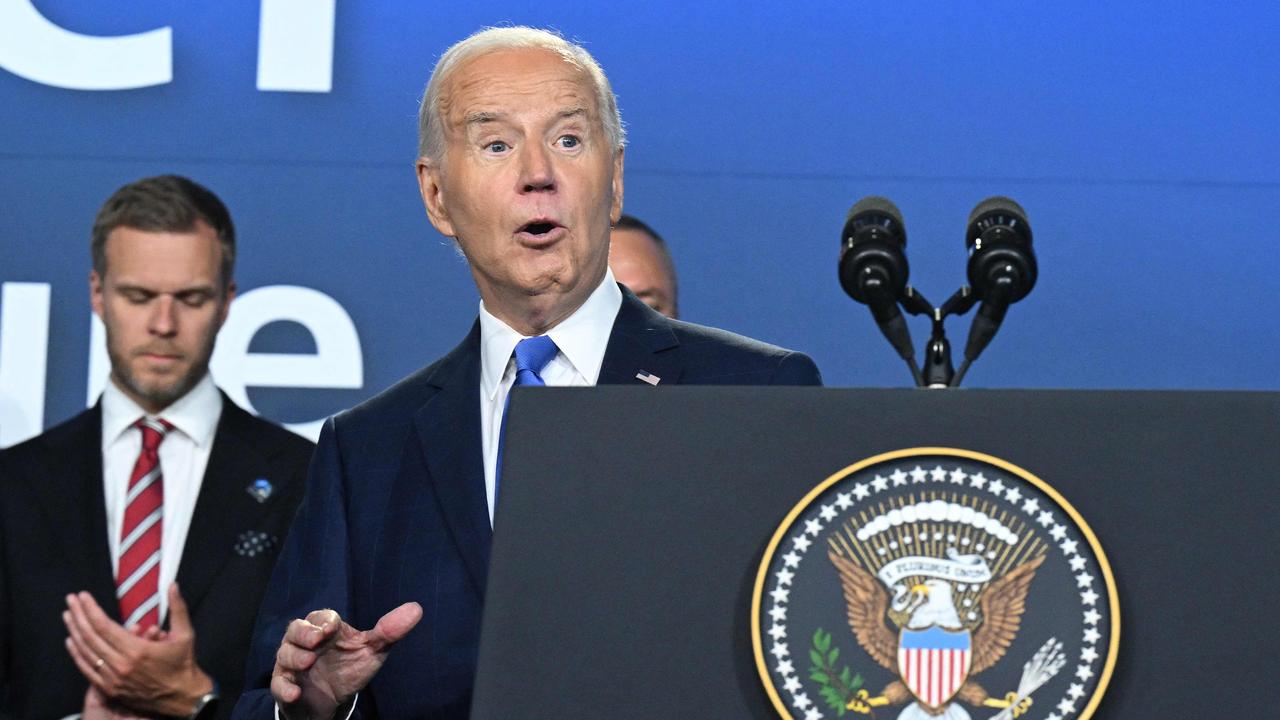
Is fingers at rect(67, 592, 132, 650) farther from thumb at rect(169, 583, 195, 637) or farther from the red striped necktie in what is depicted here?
the red striped necktie

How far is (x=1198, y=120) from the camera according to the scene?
10.5ft

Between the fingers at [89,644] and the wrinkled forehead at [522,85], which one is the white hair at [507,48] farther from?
the fingers at [89,644]

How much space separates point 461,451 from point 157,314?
161 centimetres

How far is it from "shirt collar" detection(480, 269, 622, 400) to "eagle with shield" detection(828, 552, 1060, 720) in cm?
58

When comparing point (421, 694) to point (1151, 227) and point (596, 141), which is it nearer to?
point (596, 141)

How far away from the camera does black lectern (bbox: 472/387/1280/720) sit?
100 centimetres

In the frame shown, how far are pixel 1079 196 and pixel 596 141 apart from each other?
186cm

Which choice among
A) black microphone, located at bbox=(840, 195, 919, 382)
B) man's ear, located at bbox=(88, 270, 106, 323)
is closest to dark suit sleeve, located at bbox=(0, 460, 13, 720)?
man's ear, located at bbox=(88, 270, 106, 323)

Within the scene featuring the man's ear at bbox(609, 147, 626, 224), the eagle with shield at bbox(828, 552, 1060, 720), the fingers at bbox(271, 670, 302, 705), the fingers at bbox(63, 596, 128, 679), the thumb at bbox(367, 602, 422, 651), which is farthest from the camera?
the fingers at bbox(63, 596, 128, 679)

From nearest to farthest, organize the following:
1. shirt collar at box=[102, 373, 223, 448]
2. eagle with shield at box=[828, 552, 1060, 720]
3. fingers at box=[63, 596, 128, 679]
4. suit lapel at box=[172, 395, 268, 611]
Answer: eagle with shield at box=[828, 552, 1060, 720], fingers at box=[63, 596, 128, 679], suit lapel at box=[172, 395, 268, 611], shirt collar at box=[102, 373, 223, 448]

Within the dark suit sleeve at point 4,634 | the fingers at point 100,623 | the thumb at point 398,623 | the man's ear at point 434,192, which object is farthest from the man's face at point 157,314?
the thumb at point 398,623

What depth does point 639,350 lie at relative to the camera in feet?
5.12

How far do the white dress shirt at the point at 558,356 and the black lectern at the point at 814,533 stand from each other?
1.57ft

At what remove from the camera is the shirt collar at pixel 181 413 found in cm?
291
